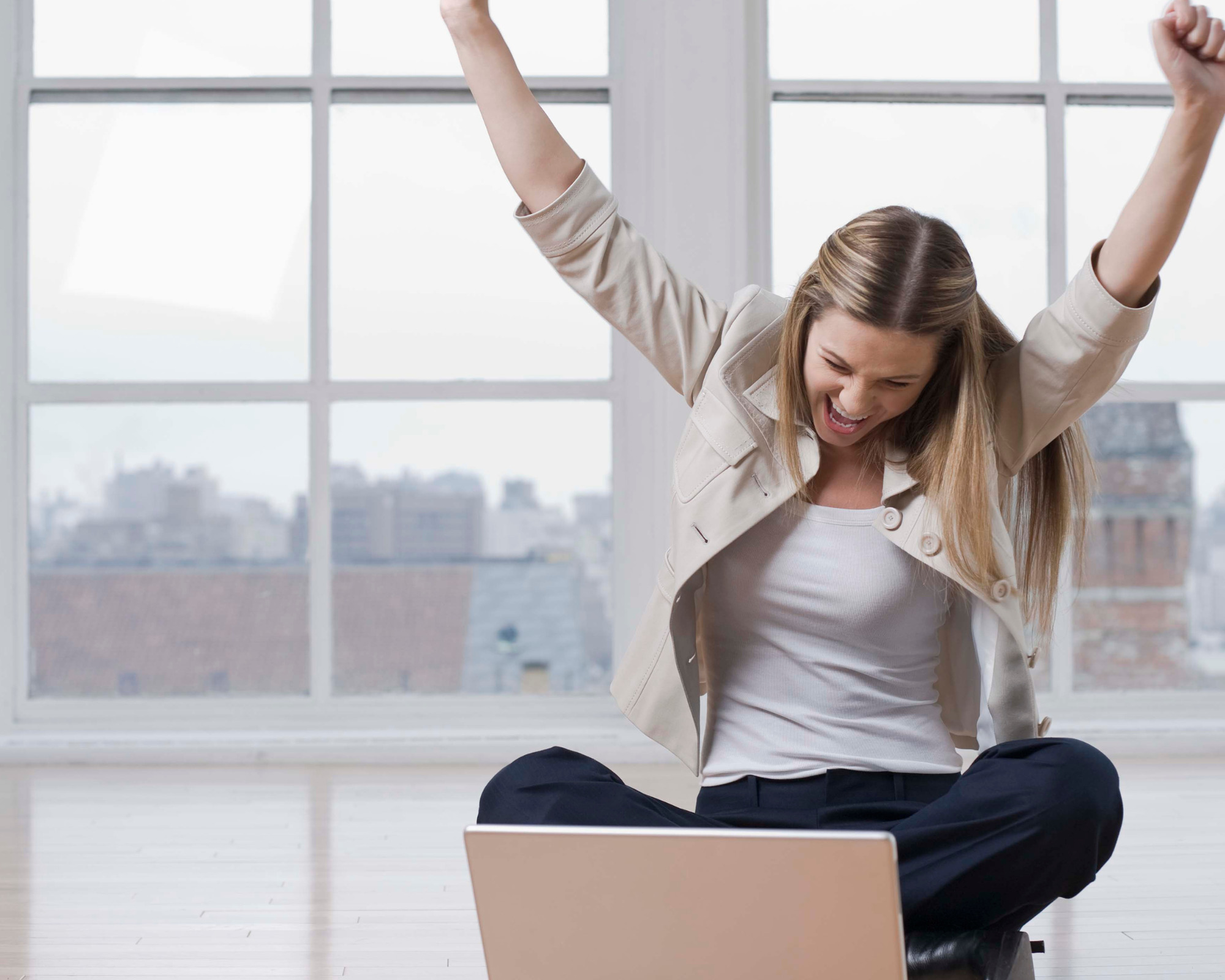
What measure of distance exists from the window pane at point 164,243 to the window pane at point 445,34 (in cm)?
22

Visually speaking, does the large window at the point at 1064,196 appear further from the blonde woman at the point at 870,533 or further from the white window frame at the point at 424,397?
the blonde woman at the point at 870,533

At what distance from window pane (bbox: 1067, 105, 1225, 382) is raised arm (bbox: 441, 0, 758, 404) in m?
1.96

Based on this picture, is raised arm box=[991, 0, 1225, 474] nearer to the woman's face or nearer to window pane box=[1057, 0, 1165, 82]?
the woman's face

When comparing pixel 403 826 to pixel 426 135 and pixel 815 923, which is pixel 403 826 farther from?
pixel 426 135

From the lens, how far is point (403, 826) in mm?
2045

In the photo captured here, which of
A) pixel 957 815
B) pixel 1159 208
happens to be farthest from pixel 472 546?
pixel 1159 208

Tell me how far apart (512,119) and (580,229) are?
14 cm

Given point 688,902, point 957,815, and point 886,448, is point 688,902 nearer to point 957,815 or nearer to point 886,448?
point 957,815

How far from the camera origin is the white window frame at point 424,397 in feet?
8.83

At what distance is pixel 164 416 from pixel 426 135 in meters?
1.01

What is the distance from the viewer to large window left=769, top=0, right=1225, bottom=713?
9.29ft

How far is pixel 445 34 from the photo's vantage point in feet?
9.32

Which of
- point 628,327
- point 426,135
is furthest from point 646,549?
point 628,327

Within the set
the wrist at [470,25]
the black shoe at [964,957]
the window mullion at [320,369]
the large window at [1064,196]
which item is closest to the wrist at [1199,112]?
the wrist at [470,25]
